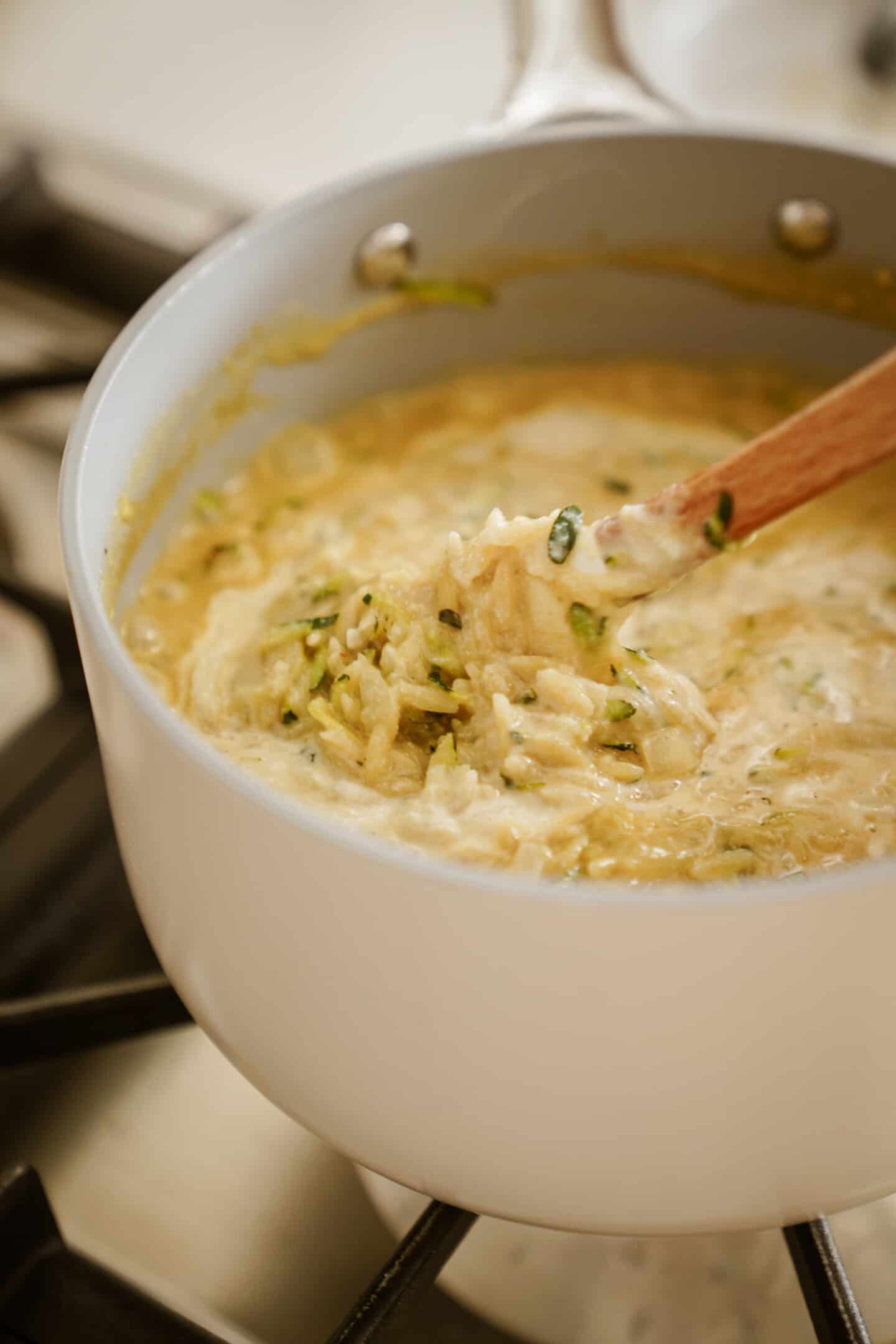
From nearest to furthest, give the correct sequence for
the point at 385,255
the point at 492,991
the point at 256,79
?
1. the point at 492,991
2. the point at 385,255
3. the point at 256,79

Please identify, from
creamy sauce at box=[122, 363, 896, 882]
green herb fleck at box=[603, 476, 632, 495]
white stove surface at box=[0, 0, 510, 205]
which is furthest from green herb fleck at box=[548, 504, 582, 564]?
white stove surface at box=[0, 0, 510, 205]

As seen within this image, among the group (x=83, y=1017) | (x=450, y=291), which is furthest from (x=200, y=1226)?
(x=450, y=291)

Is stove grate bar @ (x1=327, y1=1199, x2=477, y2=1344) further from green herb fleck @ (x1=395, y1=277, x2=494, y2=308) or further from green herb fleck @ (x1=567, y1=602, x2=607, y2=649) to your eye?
green herb fleck @ (x1=395, y1=277, x2=494, y2=308)

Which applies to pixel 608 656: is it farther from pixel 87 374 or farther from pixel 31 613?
pixel 87 374

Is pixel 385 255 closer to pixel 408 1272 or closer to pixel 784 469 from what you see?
pixel 784 469

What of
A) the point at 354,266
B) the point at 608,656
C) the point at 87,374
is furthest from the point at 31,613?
the point at 608,656
